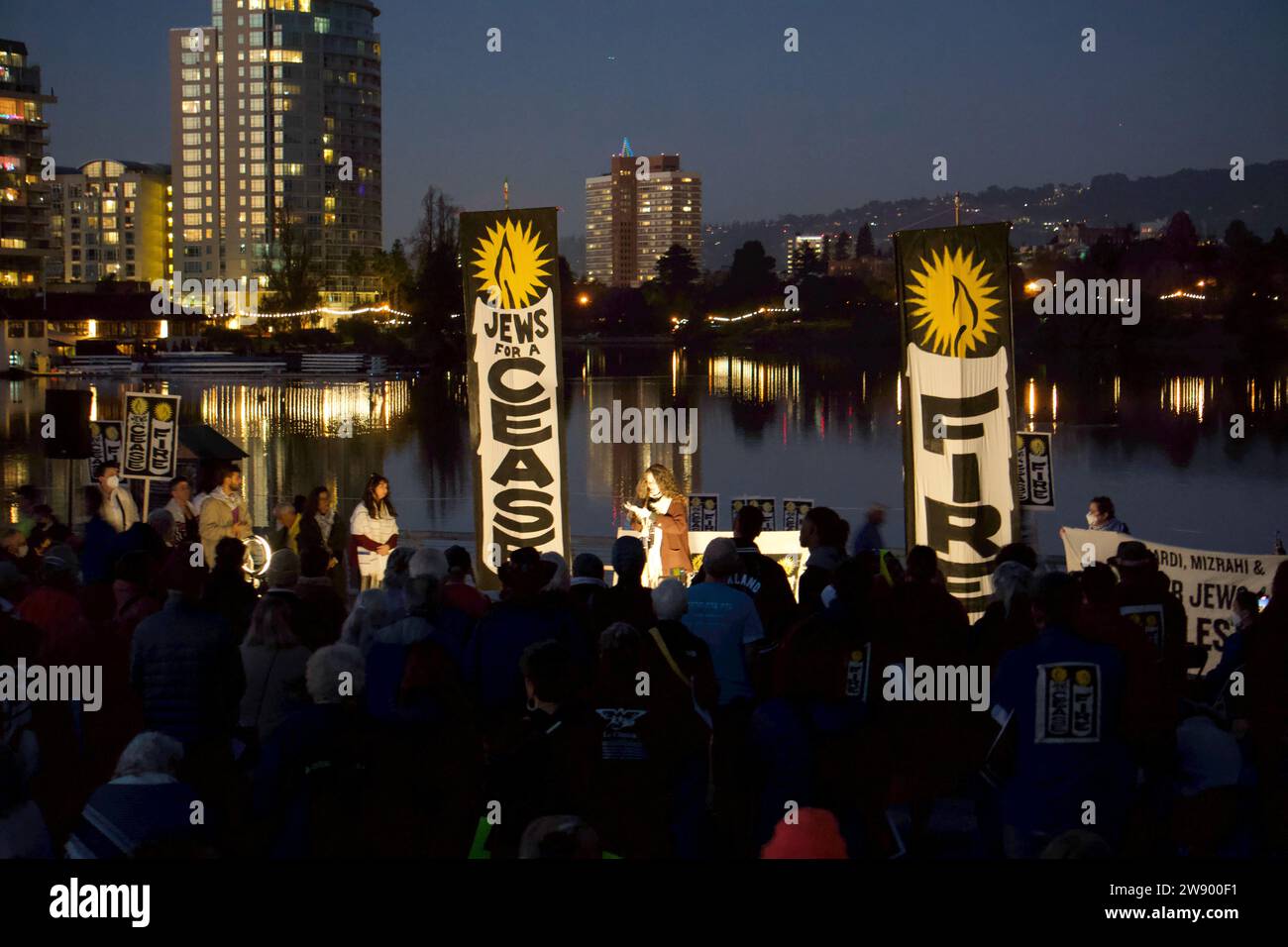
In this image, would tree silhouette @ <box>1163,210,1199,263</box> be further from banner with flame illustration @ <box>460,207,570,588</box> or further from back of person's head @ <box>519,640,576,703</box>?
back of person's head @ <box>519,640,576,703</box>

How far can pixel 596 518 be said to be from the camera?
84.4 ft

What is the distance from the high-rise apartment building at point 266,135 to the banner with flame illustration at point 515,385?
150 meters

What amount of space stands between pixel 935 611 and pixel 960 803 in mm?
1506

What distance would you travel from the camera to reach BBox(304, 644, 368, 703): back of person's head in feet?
16.6

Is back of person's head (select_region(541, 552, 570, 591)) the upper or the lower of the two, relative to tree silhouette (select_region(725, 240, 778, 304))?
lower

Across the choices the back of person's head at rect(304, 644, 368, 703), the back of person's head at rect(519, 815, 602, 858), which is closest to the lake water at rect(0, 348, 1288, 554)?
the back of person's head at rect(304, 644, 368, 703)

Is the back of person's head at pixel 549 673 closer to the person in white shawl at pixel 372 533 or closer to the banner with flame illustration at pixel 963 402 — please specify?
the banner with flame illustration at pixel 963 402

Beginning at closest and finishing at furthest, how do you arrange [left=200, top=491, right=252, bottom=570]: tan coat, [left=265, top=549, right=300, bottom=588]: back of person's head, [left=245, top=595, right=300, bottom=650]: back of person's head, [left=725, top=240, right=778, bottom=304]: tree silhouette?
[left=245, top=595, right=300, bottom=650]: back of person's head
[left=265, top=549, right=300, bottom=588]: back of person's head
[left=200, top=491, right=252, bottom=570]: tan coat
[left=725, top=240, right=778, bottom=304]: tree silhouette

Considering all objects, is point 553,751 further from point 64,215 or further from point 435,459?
point 64,215

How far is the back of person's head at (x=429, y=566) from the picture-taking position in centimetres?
665

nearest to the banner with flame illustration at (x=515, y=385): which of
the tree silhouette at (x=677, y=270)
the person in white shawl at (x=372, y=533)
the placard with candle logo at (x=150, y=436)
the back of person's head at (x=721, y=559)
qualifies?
the person in white shawl at (x=372, y=533)

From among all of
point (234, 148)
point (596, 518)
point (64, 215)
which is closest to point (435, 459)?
point (596, 518)

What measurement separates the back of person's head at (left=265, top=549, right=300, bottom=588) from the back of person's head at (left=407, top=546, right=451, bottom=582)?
66cm

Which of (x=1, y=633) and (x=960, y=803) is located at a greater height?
(x=1, y=633)
